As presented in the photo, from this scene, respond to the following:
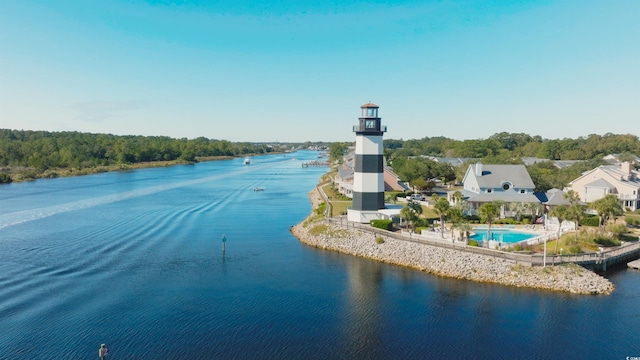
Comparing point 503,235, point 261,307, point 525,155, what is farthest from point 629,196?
point 525,155

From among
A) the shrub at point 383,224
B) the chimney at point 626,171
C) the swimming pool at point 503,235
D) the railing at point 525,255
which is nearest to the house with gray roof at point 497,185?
the swimming pool at point 503,235

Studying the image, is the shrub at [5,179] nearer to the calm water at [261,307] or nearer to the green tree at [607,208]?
the calm water at [261,307]

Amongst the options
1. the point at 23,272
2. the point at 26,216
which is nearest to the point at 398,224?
the point at 23,272

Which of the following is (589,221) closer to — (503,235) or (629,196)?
(503,235)

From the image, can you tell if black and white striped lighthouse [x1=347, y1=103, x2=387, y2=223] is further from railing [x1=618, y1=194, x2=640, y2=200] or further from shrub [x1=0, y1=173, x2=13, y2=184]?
shrub [x1=0, y1=173, x2=13, y2=184]

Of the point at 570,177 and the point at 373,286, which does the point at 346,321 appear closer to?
the point at 373,286
